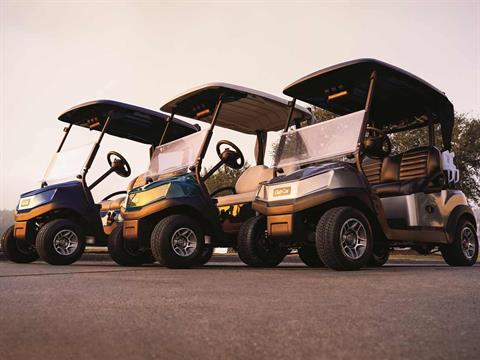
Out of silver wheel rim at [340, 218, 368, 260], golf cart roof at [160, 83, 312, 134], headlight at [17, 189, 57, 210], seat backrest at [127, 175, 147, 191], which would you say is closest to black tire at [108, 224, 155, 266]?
headlight at [17, 189, 57, 210]

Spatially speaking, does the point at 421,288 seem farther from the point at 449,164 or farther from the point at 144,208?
the point at 449,164

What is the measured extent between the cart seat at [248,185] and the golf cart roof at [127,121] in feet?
5.70

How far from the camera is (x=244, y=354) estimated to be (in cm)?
201

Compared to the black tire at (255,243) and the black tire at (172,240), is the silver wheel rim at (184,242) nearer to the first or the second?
the black tire at (172,240)

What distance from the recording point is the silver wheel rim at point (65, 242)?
25.7 ft

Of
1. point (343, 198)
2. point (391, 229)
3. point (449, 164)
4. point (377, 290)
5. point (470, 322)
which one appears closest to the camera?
point (470, 322)

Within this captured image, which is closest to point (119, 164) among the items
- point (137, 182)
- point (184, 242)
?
point (137, 182)

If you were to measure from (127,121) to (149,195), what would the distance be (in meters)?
3.31

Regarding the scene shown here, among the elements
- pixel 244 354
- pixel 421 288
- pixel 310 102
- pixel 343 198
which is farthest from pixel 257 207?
pixel 244 354

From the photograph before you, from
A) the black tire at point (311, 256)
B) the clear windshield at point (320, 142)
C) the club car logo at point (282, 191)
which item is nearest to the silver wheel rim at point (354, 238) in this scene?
the club car logo at point (282, 191)

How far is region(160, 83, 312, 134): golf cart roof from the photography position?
8.12 meters

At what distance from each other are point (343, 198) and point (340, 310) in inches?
132

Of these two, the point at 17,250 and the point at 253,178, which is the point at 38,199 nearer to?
the point at 17,250

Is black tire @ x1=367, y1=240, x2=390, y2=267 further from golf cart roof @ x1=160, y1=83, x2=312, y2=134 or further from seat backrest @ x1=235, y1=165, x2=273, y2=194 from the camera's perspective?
golf cart roof @ x1=160, y1=83, x2=312, y2=134
